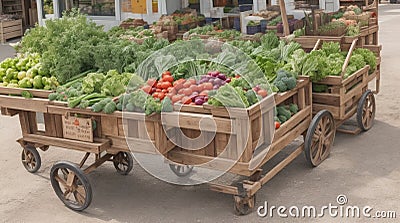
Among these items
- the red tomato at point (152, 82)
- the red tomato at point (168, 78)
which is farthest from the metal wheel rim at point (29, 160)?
the red tomato at point (168, 78)

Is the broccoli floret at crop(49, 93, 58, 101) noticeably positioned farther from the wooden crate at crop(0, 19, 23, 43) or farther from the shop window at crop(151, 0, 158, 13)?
the wooden crate at crop(0, 19, 23, 43)

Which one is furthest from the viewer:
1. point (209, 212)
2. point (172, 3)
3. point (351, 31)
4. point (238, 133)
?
point (172, 3)

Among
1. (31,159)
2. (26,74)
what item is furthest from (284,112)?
(31,159)

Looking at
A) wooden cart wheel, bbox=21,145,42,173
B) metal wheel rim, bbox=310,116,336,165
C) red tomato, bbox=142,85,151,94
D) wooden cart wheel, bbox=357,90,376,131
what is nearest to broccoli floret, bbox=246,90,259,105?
red tomato, bbox=142,85,151,94

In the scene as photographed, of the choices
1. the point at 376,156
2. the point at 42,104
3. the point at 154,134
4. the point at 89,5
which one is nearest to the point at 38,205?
the point at 42,104

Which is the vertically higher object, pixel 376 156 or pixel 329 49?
pixel 329 49

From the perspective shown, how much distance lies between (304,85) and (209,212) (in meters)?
1.73

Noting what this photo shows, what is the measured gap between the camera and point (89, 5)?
1434 cm

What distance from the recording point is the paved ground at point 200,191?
565cm

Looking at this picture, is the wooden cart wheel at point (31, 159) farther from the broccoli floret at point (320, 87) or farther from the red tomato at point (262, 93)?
the broccoli floret at point (320, 87)

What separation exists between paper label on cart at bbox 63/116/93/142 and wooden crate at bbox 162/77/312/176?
0.77m

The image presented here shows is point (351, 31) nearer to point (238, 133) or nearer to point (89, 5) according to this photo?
point (238, 133)

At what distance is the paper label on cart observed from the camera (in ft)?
18.7

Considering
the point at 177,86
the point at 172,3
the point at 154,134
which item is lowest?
the point at 154,134
